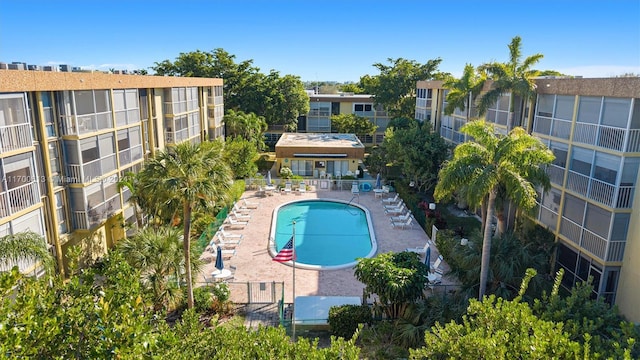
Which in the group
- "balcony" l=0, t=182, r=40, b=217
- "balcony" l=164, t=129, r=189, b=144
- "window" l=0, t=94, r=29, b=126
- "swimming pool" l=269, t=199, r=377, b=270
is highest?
"window" l=0, t=94, r=29, b=126

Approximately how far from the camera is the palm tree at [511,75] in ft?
76.9

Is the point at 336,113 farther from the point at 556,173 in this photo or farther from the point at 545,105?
the point at 556,173

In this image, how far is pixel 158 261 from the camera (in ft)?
53.1

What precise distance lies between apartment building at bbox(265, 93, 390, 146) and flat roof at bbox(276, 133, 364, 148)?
7874 mm

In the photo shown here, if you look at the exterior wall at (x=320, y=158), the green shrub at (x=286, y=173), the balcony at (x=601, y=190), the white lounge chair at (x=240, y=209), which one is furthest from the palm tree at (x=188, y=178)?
the exterior wall at (x=320, y=158)

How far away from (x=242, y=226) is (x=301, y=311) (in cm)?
1151

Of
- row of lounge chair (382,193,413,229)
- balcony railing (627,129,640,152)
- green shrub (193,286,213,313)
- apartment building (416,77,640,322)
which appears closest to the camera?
balcony railing (627,129,640,152)

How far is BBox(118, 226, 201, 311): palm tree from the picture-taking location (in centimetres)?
1589

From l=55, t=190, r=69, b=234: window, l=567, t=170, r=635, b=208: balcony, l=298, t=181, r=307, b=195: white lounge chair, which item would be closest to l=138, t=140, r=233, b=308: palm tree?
l=55, t=190, r=69, b=234: window

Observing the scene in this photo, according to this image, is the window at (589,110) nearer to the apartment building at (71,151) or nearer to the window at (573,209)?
the window at (573,209)

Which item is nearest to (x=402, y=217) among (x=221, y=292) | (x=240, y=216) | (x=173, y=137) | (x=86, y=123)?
(x=240, y=216)

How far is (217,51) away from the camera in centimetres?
5212

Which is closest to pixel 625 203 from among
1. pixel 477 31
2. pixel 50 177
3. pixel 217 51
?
pixel 477 31

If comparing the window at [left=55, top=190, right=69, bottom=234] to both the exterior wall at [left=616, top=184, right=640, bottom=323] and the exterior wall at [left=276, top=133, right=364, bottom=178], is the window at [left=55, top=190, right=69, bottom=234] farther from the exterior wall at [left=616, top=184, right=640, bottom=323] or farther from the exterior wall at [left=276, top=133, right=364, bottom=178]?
the exterior wall at [left=616, top=184, right=640, bottom=323]
